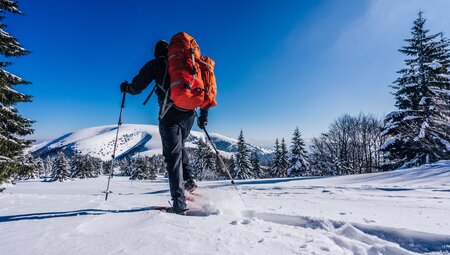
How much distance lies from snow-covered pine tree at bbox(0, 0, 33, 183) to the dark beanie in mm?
9311

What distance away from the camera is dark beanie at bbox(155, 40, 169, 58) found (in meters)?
3.37

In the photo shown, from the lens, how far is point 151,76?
3.33m

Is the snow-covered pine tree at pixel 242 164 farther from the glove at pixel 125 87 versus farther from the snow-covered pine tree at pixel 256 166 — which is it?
the glove at pixel 125 87

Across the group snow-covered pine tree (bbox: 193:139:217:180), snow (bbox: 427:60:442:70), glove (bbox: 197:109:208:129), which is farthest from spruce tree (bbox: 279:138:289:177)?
glove (bbox: 197:109:208:129)

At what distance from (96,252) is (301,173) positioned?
116 feet

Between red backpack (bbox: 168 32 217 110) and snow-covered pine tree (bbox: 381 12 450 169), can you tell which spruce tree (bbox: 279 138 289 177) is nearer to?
snow-covered pine tree (bbox: 381 12 450 169)

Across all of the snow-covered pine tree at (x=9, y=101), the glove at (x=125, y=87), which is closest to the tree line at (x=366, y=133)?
the snow-covered pine tree at (x=9, y=101)

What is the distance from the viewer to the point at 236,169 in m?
39.5

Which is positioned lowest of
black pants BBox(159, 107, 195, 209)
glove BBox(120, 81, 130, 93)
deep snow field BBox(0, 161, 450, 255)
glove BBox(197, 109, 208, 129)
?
deep snow field BBox(0, 161, 450, 255)

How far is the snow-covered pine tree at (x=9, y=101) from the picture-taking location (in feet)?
30.2

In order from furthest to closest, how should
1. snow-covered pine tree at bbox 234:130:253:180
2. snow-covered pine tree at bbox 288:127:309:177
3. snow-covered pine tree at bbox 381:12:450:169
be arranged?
snow-covered pine tree at bbox 234:130:253:180 < snow-covered pine tree at bbox 288:127:309:177 < snow-covered pine tree at bbox 381:12:450:169

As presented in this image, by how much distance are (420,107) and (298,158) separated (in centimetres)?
1810

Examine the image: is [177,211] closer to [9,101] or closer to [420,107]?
[9,101]

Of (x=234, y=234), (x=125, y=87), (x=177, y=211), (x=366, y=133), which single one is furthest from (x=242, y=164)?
(x=234, y=234)
